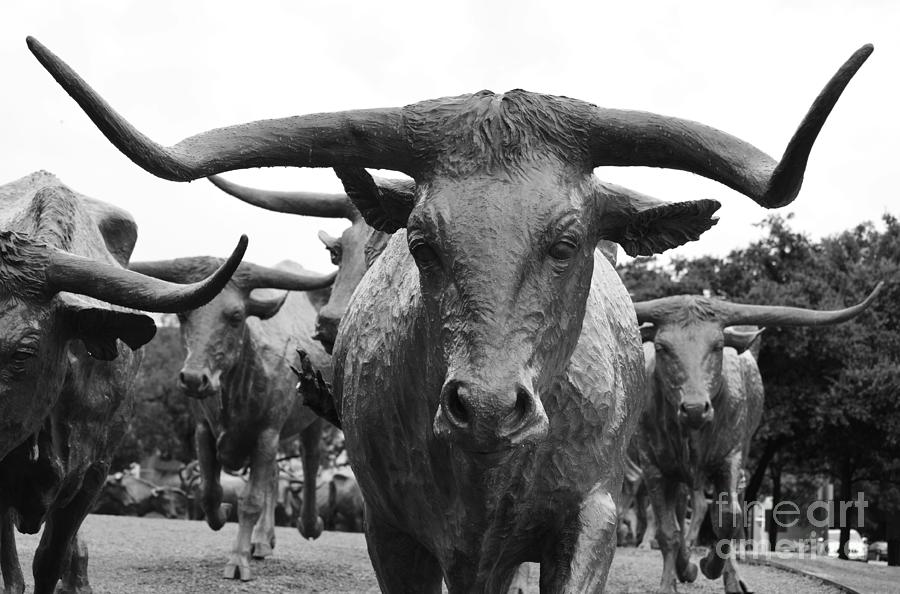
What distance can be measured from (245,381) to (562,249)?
9.21m

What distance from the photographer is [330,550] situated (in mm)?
16656

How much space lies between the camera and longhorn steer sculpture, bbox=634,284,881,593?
10508 millimetres

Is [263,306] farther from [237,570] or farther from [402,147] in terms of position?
[402,147]

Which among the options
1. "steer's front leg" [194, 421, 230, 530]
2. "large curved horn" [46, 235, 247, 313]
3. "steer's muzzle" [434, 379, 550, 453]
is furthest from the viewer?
"steer's front leg" [194, 421, 230, 530]

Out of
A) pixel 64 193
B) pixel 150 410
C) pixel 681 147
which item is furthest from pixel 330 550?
pixel 150 410

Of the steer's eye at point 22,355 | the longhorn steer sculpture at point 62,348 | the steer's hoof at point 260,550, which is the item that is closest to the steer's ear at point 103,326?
the longhorn steer sculpture at point 62,348

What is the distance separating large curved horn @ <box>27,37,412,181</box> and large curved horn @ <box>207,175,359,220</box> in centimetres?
579

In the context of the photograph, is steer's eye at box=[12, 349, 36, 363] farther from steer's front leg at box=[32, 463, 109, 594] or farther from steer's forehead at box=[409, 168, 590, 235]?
steer's forehead at box=[409, 168, 590, 235]

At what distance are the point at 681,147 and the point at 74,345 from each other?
3.89 m

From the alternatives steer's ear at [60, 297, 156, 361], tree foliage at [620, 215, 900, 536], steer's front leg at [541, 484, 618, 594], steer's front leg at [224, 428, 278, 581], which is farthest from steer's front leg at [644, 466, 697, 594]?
tree foliage at [620, 215, 900, 536]

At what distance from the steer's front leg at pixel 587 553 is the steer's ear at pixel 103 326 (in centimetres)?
251

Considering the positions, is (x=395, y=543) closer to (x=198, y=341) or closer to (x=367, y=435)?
(x=367, y=435)

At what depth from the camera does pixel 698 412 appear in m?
9.98

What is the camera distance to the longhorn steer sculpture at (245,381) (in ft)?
36.5
